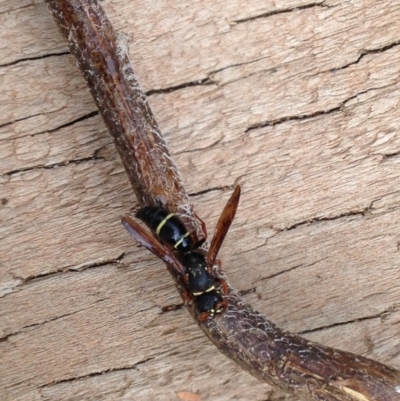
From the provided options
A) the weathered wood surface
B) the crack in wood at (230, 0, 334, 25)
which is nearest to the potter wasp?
the weathered wood surface

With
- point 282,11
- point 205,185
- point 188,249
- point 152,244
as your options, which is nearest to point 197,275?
point 188,249

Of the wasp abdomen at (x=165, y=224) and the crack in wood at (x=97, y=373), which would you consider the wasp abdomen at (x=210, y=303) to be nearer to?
the wasp abdomen at (x=165, y=224)

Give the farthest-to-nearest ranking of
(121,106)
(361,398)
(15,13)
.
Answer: (15,13), (121,106), (361,398)

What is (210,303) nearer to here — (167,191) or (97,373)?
(167,191)

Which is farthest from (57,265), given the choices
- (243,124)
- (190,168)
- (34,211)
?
(243,124)

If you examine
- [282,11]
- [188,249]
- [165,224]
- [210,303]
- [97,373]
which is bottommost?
[97,373]

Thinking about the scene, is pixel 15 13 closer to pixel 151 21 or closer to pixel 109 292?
pixel 151 21
